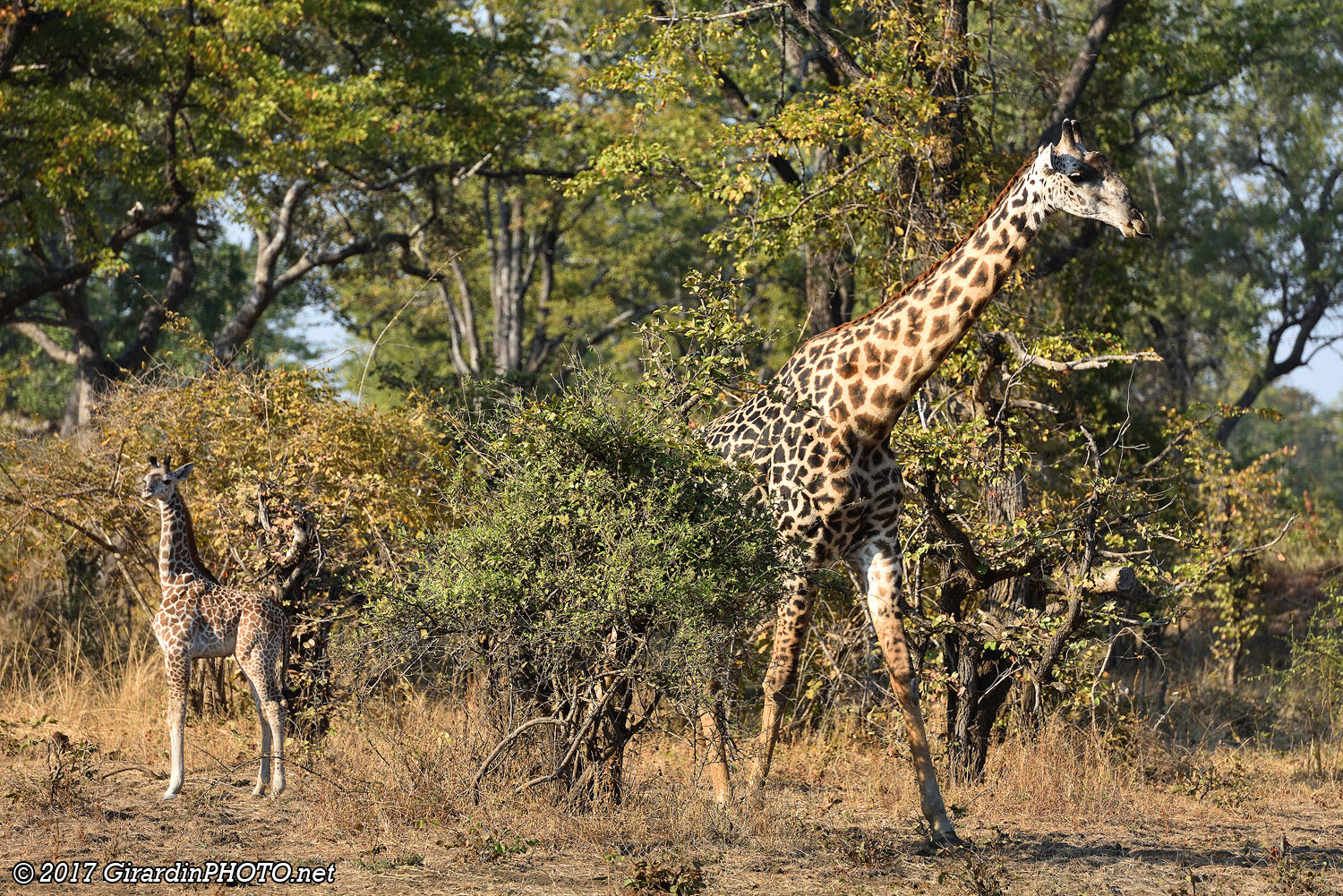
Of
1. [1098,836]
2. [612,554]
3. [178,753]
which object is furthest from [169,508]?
[1098,836]

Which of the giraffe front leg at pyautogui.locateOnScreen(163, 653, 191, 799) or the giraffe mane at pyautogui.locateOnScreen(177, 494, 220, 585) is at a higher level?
the giraffe mane at pyautogui.locateOnScreen(177, 494, 220, 585)

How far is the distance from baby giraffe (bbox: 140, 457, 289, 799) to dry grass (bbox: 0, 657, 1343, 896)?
1.31 feet

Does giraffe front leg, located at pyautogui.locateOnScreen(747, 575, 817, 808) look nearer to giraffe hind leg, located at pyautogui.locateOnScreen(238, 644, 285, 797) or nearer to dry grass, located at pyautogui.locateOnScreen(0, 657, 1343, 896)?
dry grass, located at pyautogui.locateOnScreen(0, 657, 1343, 896)

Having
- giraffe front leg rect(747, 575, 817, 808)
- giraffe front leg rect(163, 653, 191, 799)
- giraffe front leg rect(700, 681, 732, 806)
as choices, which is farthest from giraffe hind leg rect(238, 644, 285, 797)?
giraffe front leg rect(747, 575, 817, 808)

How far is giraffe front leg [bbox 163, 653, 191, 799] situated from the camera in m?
7.75

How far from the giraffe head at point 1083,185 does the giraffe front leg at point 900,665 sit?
2.27 m

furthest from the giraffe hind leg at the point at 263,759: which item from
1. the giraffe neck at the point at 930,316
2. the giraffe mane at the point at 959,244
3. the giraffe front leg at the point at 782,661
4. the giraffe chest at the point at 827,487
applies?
the giraffe mane at the point at 959,244

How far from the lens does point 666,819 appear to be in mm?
7336

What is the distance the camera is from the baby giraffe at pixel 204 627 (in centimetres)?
790

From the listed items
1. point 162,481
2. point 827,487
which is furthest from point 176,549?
point 827,487

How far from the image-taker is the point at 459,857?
667 centimetres

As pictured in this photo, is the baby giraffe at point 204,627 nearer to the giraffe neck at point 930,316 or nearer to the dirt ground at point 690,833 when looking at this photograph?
the dirt ground at point 690,833

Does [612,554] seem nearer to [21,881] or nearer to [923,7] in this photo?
[21,881]

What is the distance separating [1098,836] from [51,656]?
28.2 feet
